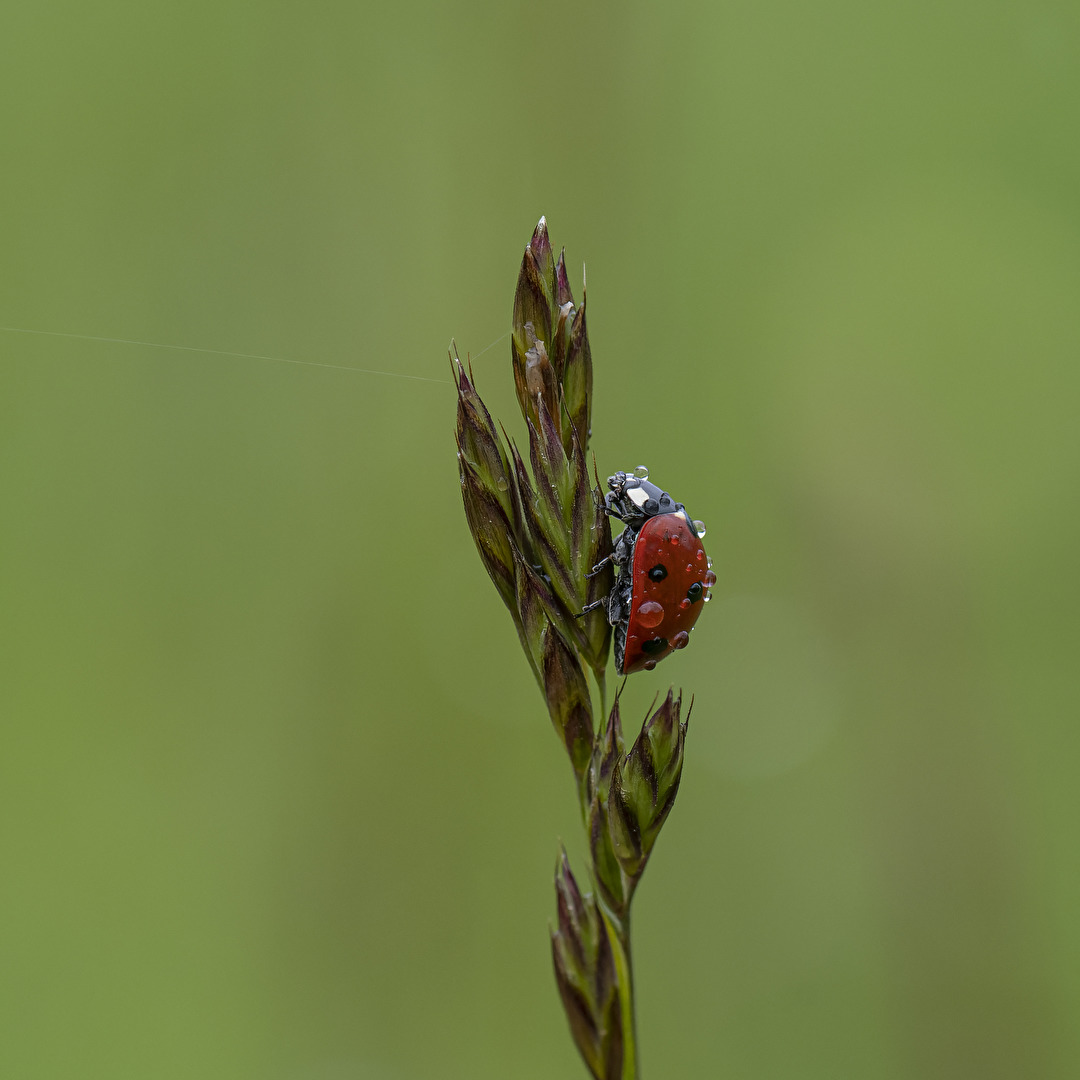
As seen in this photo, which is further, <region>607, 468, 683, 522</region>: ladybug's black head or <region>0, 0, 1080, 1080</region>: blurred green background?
<region>0, 0, 1080, 1080</region>: blurred green background

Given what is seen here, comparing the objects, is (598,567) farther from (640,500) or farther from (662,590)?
(640,500)

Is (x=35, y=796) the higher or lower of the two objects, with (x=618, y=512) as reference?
lower

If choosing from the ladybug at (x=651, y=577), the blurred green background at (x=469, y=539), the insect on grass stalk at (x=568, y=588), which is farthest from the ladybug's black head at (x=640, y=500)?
the blurred green background at (x=469, y=539)

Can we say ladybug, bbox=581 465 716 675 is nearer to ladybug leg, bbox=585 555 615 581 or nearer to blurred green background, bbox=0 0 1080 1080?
ladybug leg, bbox=585 555 615 581

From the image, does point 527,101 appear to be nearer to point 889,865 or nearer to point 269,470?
point 269,470

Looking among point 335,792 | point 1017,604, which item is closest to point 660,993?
point 335,792

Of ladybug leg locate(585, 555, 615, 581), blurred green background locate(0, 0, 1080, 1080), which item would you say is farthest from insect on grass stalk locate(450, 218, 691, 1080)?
blurred green background locate(0, 0, 1080, 1080)

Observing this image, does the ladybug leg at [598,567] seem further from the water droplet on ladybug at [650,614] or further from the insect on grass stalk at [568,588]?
the water droplet on ladybug at [650,614]
